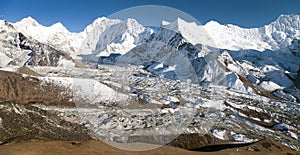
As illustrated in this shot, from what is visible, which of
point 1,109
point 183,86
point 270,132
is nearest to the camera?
point 1,109

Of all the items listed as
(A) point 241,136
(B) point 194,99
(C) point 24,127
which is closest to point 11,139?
(C) point 24,127

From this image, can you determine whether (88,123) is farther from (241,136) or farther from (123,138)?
(241,136)

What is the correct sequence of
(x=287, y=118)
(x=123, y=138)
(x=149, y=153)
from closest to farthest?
1. (x=149, y=153)
2. (x=123, y=138)
3. (x=287, y=118)

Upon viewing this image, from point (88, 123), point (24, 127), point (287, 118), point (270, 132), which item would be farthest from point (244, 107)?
point (24, 127)

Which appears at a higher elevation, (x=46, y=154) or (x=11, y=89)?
(x=11, y=89)

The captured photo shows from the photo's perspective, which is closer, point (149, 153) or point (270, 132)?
point (149, 153)

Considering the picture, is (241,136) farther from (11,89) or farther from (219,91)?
(219,91)

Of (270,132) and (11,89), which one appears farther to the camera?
(11,89)

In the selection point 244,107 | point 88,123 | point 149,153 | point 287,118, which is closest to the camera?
point 149,153

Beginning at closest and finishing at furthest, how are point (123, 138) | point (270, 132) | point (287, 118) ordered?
point (123, 138) → point (270, 132) → point (287, 118)
